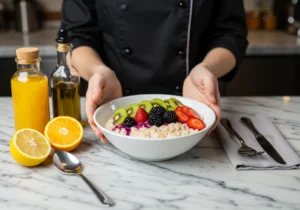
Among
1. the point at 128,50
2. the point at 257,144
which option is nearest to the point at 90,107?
the point at 257,144

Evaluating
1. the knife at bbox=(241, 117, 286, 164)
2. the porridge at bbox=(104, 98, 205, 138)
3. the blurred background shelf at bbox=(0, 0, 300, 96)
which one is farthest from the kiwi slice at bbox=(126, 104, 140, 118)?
the blurred background shelf at bbox=(0, 0, 300, 96)

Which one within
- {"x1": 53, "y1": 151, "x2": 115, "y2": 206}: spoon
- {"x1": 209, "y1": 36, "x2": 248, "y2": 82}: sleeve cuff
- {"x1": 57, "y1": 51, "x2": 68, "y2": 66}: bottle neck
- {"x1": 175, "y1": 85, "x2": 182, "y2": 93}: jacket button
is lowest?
{"x1": 175, "y1": 85, "x2": 182, "y2": 93}: jacket button

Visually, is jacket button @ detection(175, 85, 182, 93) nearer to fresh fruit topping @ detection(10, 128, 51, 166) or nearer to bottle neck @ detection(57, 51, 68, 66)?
bottle neck @ detection(57, 51, 68, 66)

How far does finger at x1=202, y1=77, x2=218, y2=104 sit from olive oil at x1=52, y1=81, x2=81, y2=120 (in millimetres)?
344

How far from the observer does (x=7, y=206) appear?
32.9 inches

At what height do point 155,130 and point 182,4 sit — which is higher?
point 182,4

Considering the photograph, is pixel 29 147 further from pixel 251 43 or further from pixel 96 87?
pixel 251 43

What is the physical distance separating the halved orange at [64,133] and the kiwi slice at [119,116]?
93 mm

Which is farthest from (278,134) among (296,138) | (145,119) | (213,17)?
(213,17)

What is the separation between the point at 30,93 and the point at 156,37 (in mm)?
589

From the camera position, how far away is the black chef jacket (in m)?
1.50

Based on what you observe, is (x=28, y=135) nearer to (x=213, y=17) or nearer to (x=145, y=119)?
(x=145, y=119)

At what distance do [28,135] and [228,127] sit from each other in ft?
1.67

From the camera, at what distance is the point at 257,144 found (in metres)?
1.08
